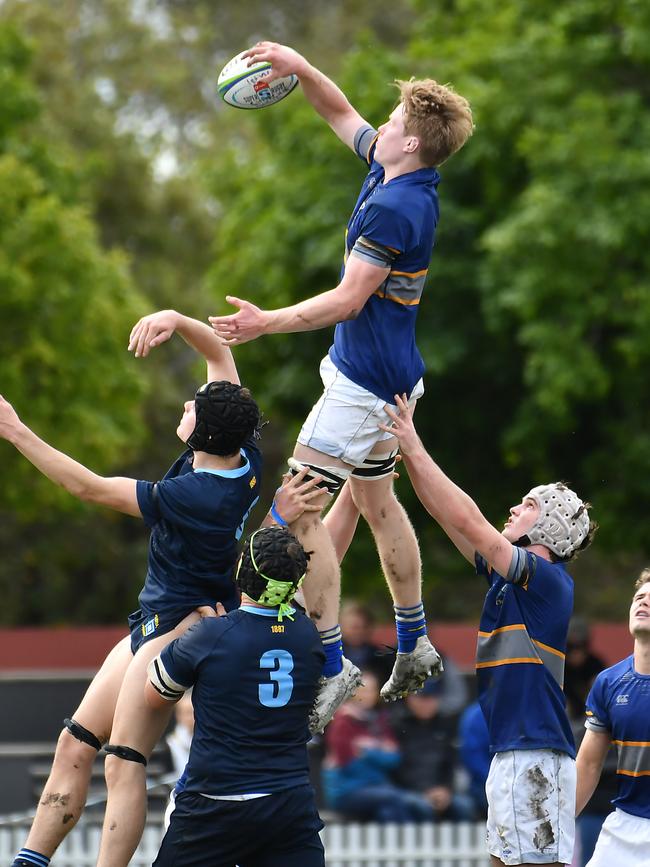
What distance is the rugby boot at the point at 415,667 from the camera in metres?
6.58

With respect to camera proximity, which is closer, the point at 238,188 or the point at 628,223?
the point at 628,223

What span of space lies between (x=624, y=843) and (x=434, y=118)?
3.27 meters

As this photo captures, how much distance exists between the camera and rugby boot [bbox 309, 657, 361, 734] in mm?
6062

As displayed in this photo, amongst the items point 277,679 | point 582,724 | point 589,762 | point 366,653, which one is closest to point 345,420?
point 277,679

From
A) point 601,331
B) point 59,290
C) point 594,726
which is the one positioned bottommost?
point 594,726

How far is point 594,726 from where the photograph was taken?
6555 millimetres

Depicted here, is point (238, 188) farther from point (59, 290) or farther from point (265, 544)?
point (265, 544)

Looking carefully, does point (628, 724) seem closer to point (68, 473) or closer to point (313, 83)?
point (68, 473)

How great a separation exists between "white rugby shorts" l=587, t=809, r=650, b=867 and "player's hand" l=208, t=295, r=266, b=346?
9.20ft

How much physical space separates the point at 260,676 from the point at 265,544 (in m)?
0.49

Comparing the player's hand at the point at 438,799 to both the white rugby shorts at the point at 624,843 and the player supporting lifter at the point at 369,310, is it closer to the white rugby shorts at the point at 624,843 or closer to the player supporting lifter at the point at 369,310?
the white rugby shorts at the point at 624,843

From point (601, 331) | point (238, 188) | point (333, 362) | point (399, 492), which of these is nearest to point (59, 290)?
point (238, 188)

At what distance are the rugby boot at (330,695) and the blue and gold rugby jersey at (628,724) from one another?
3.79 feet

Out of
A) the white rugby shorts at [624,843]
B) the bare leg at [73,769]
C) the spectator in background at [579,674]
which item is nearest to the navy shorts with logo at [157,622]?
the bare leg at [73,769]
